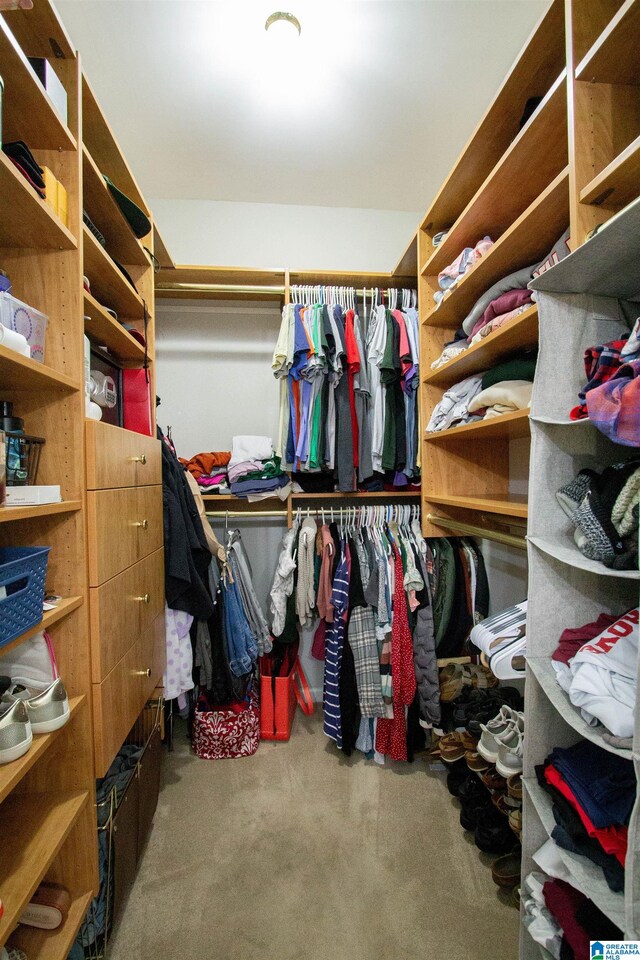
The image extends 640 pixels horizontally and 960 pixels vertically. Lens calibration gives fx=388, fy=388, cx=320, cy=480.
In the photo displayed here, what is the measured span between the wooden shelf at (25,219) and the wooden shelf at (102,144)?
0.54 meters

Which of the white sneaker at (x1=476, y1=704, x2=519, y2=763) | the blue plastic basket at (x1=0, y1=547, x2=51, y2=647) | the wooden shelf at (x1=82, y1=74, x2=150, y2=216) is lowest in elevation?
the white sneaker at (x1=476, y1=704, x2=519, y2=763)

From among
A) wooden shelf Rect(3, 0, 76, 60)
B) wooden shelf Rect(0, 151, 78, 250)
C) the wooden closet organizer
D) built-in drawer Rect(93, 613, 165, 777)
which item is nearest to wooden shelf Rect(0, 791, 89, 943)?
the wooden closet organizer

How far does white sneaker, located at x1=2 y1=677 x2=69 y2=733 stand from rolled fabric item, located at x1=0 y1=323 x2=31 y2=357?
0.81 metres

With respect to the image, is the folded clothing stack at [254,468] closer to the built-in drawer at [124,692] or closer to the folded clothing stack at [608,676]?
the built-in drawer at [124,692]

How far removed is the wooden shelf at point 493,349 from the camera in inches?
47.3

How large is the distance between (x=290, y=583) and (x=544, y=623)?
1245 mm

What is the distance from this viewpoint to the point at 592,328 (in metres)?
1.00

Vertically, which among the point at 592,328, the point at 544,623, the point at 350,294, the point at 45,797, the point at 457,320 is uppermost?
the point at 350,294

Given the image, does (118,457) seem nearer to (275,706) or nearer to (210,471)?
(210,471)

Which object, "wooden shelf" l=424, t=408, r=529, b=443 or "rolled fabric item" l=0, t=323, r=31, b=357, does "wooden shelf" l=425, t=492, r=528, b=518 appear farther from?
"rolled fabric item" l=0, t=323, r=31, b=357

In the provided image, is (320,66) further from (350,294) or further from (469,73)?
(350,294)

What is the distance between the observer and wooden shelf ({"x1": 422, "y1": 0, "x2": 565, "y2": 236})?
1.10 m

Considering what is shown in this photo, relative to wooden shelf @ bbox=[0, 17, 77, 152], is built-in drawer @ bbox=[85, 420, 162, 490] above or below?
below

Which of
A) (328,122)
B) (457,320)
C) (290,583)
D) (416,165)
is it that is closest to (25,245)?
(328,122)
